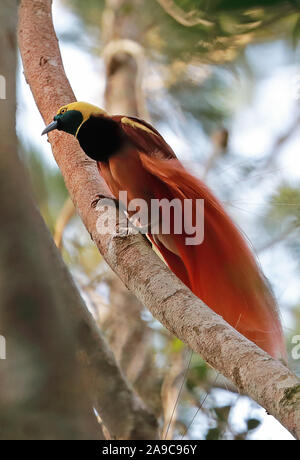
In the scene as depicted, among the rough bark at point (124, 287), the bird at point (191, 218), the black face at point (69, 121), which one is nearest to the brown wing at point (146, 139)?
the bird at point (191, 218)

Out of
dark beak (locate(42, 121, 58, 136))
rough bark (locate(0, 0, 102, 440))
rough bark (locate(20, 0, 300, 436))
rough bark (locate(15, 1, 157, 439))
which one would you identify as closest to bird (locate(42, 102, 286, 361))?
dark beak (locate(42, 121, 58, 136))

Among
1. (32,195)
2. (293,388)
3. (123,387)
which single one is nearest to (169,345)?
(123,387)

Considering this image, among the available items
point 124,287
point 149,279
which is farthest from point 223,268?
point 124,287

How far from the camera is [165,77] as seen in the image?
426 cm

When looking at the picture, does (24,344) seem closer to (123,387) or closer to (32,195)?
(32,195)

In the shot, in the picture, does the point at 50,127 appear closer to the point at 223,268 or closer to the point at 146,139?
the point at 146,139

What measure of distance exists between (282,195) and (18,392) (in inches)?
49.2

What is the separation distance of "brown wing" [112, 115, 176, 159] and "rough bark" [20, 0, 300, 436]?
228 millimetres

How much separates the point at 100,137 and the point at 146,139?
0.16 meters

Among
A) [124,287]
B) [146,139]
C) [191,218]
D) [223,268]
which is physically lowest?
[124,287]

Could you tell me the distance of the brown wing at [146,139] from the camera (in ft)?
7.32

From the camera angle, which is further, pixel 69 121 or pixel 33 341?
pixel 69 121

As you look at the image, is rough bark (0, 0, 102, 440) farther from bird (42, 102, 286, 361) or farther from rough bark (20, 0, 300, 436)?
bird (42, 102, 286, 361)

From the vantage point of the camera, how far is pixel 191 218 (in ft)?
7.13
